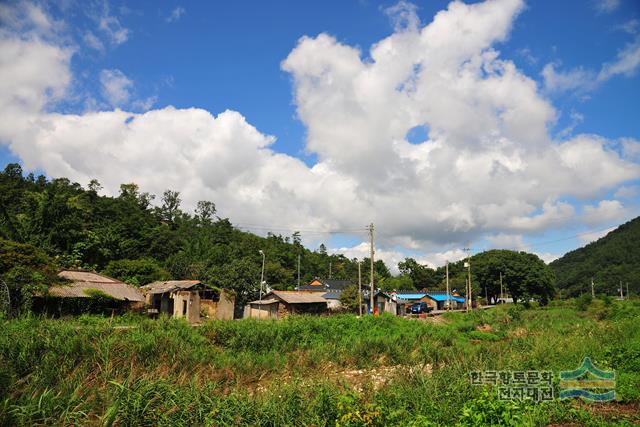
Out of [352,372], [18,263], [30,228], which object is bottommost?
[352,372]

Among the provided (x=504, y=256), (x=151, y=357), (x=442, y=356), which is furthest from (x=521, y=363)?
(x=504, y=256)

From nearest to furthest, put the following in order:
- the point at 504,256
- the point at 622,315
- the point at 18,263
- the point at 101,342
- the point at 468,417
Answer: the point at 468,417, the point at 101,342, the point at 18,263, the point at 622,315, the point at 504,256

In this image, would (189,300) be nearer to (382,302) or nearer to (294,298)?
(294,298)

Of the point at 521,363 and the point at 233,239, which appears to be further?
the point at 233,239

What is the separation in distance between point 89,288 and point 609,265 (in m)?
110

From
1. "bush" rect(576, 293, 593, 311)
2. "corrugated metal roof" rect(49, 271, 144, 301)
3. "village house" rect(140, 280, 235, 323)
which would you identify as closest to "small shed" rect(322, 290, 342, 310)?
"village house" rect(140, 280, 235, 323)

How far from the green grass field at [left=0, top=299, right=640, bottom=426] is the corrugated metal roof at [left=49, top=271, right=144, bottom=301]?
30.4 ft

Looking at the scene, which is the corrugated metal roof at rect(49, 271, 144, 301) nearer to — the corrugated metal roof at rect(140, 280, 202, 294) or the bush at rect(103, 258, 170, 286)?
the corrugated metal roof at rect(140, 280, 202, 294)

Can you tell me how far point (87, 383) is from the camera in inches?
363

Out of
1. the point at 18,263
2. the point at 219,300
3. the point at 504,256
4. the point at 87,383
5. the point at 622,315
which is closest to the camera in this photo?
the point at 87,383

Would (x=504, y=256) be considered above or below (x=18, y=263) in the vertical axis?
above

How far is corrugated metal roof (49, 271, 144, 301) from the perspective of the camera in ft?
78.6

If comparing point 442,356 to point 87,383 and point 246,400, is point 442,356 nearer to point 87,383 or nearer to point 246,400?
point 246,400

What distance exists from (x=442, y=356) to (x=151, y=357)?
1074 cm
